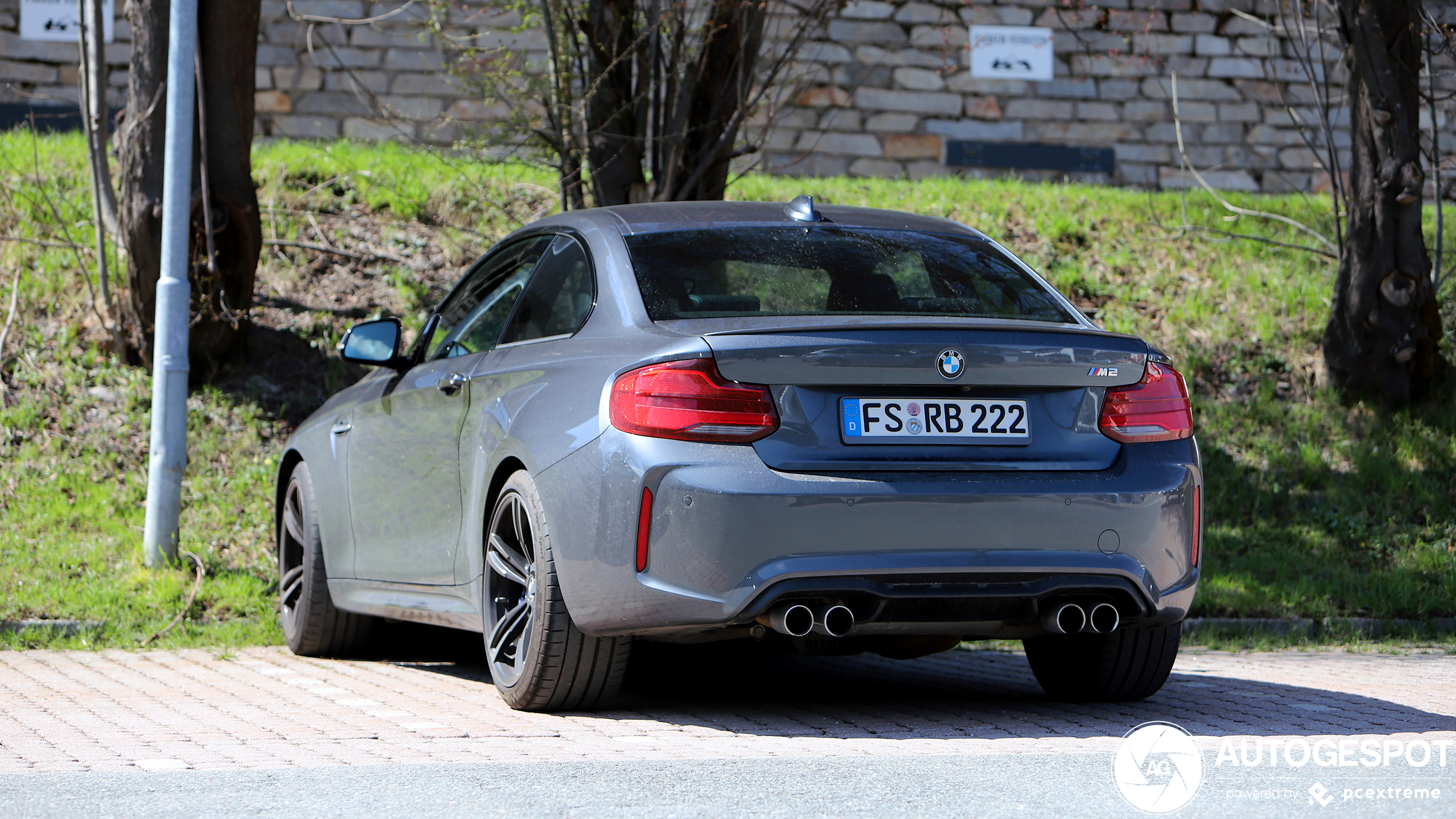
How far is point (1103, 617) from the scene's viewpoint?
429 centimetres

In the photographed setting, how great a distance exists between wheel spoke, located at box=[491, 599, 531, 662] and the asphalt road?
82 centimetres

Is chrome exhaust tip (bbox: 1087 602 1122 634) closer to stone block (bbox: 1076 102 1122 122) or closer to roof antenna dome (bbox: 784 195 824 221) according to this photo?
roof antenna dome (bbox: 784 195 824 221)

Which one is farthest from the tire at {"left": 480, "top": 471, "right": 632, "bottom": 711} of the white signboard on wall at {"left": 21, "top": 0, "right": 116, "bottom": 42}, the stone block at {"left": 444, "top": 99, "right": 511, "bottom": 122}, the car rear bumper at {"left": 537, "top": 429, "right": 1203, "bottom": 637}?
the white signboard on wall at {"left": 21, "top": 0, "right": 116, "bottom": 42}

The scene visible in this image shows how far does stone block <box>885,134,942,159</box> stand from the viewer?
16625 mm

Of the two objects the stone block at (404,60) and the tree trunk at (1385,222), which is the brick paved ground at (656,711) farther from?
the stone block at (404,60)

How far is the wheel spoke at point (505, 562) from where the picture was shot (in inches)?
181

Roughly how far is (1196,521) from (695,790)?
1785mm

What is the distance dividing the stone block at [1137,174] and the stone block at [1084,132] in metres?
0.28

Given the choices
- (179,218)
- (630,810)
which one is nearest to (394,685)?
(630,810)

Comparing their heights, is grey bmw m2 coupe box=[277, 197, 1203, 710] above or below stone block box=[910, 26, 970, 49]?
below

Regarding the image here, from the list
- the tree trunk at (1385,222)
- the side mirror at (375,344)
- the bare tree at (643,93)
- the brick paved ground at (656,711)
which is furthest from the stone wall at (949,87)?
the brick paved ground at (656,711)

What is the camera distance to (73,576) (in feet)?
25.0

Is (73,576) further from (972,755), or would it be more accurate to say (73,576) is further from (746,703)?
(972,755)

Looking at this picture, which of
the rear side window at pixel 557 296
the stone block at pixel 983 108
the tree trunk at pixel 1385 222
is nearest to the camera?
the rear side window at pixel 557 296
